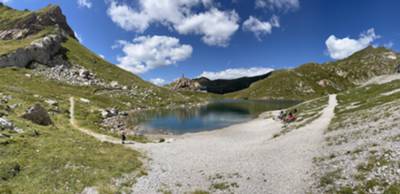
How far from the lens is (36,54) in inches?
6255

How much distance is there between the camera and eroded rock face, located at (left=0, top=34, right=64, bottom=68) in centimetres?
13700

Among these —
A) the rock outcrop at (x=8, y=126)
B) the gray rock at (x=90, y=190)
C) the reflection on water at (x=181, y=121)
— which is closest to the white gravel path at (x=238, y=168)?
the gray rock at (x=90, y=190)

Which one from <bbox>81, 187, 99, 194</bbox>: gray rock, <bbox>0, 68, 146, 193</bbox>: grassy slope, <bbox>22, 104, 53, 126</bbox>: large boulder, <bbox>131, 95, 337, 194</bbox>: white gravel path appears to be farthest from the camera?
<bbox>22, 104, 53, 126</bbox>: large boulder

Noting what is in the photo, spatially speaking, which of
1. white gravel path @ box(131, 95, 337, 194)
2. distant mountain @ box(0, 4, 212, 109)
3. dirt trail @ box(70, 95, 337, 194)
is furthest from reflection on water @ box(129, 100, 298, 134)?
dirt trail @ box(70, 95, 337, 194)

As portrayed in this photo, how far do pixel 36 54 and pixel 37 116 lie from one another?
137 m

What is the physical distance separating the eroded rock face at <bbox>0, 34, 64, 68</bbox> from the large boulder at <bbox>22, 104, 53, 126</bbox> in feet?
368

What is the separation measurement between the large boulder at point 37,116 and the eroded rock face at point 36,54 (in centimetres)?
11229

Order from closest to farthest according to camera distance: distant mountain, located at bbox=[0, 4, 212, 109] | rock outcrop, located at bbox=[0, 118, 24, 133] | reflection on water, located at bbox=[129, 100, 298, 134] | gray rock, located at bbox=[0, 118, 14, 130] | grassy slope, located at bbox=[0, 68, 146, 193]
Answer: grassy slope, located at bbox=[0, 68, 146, 193] < gray rock, located at bbox=[0, 118, 14, 130] < rock outcrop, located at bbox=[0, 118, 24, 133] < reflection on water, located at bbox=[129, 100, 298, 134] < distant mountain, located at bbox=[0, 4, 212, 109]

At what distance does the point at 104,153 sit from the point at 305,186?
23.9m

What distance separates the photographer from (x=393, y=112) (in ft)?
122

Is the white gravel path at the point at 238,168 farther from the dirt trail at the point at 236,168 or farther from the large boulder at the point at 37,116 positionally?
the large boulder at the point at 37,116

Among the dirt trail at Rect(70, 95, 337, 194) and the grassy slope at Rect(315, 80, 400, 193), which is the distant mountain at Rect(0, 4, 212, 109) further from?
the grassy slope at Rect(315, 80, 400, 193)

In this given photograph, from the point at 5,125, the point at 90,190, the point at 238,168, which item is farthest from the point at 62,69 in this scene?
the point at 238,168

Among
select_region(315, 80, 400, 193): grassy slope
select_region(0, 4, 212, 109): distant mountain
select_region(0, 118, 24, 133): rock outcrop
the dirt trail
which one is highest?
select_region(0, 4, 212, 109): distant mountain
